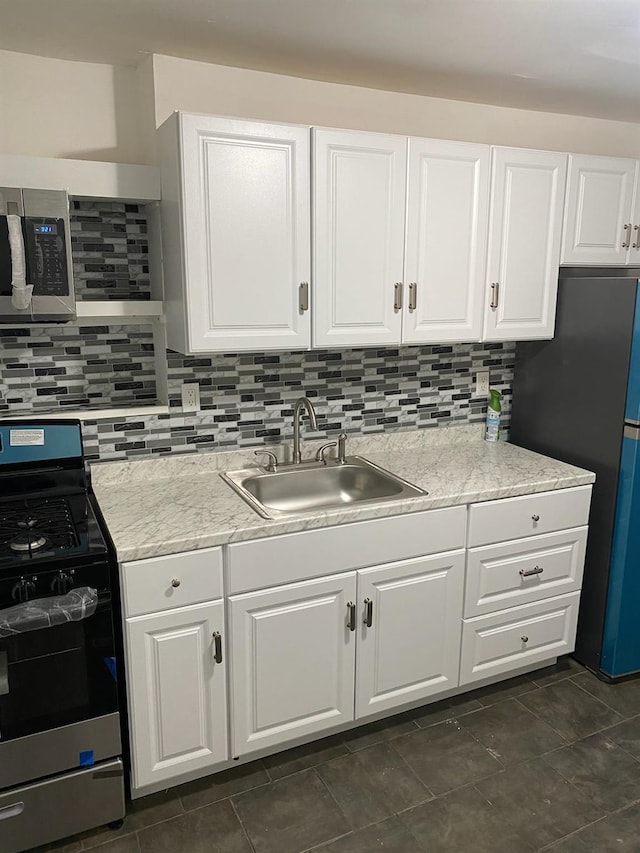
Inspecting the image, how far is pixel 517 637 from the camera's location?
2.47 meters

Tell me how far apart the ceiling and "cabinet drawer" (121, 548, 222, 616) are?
1516 mm

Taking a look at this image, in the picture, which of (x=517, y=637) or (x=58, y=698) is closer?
(x=58, y=698)

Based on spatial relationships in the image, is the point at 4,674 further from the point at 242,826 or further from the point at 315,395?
the point at 315,395

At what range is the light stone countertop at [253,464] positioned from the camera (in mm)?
1881

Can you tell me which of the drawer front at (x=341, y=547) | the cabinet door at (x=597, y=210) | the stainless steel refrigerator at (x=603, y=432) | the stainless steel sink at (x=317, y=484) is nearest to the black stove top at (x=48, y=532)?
the drawer front at (x=341, y=547)

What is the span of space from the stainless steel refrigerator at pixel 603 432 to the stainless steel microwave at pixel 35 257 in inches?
74.2

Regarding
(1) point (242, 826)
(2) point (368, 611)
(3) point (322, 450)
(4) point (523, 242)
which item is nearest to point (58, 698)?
(1) point (242, 826)

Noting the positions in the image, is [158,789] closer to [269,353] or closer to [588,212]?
[269,353]

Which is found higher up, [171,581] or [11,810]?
[171,581]

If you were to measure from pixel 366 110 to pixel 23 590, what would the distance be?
6.63 ft

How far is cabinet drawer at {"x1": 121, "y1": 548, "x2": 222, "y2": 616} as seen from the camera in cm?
177

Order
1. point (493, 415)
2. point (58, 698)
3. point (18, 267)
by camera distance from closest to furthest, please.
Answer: point (58, 698)
point (18, 267)
point (493, 415)

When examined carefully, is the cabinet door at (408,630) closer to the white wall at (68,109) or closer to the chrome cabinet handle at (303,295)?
A: the chrome cabinet handle at (303,295)

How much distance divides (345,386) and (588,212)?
120cm
